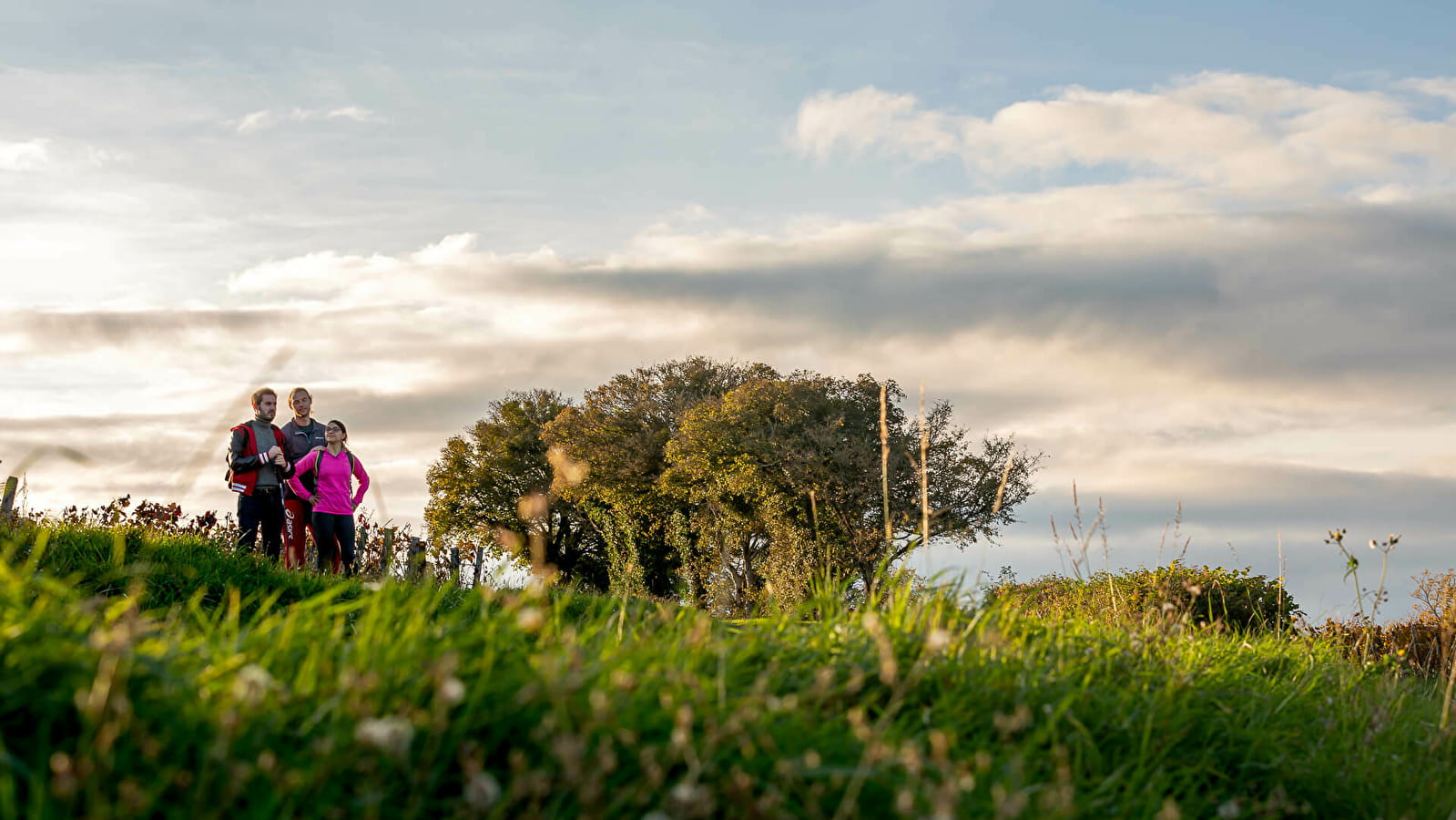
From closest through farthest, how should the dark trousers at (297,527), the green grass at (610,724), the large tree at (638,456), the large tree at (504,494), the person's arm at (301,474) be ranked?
the green grass at (610,724) → the person's arm at (301,474) → the dark trousers at (297,527) → the large tree at (638,456) → the large tree at (504,494)

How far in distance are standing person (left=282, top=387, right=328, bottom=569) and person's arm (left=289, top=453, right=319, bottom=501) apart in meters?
0.06

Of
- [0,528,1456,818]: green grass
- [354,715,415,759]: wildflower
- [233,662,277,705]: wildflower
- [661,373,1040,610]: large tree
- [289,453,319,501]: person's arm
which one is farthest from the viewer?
[661,373,1040,610]: large tree

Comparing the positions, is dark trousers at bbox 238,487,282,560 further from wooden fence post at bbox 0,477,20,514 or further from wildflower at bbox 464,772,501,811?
wildflower at bbox 464,772,501,811

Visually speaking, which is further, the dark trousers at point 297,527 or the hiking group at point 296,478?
the dark trousers at point 297,527

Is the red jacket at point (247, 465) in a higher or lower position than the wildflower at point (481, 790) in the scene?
higher

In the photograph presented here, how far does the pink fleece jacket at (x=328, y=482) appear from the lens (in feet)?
48.9

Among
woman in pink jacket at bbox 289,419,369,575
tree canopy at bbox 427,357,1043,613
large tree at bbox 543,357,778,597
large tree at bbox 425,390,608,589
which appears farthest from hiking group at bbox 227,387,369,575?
large tree at bbox 425,390,608,589

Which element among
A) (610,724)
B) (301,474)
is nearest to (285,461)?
(301,474)

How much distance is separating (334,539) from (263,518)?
107 centimetres

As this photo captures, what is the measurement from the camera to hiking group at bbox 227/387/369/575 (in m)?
14.8

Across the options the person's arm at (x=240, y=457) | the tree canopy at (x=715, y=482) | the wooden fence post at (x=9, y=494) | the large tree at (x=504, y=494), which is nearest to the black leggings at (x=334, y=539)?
the person's arm at (x=240, y=457)

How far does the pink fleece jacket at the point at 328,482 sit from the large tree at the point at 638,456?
1803 cm

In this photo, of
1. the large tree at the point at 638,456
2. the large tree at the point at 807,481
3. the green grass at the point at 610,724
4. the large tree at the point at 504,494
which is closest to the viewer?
the green grass at the point at 610,724

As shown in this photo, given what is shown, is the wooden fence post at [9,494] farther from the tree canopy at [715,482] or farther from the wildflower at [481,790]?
the wildflower at [481,790]
